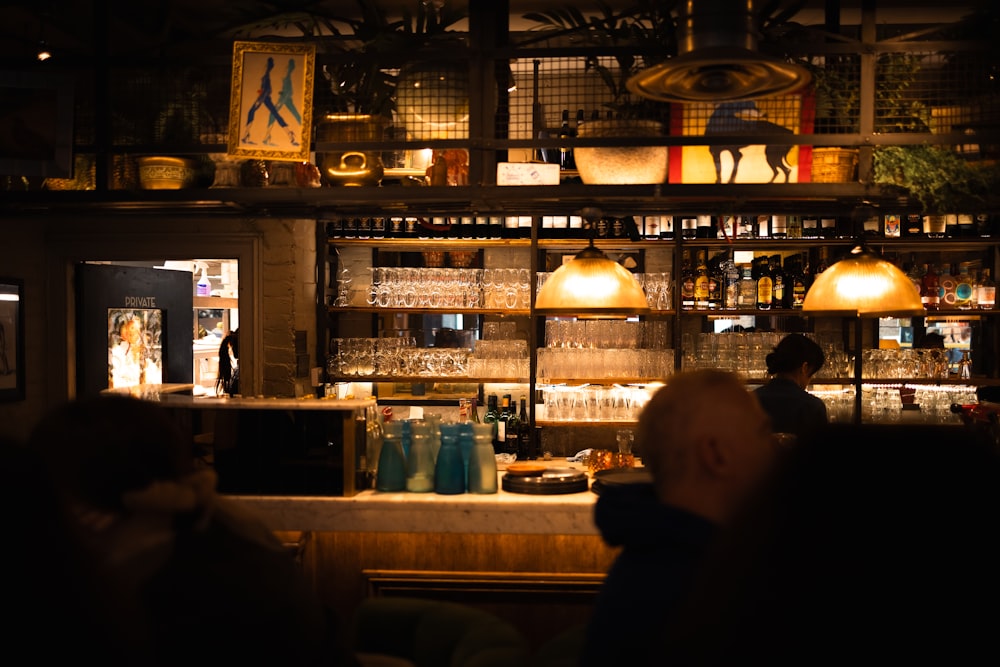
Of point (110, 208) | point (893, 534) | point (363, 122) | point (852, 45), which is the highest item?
point (852, 45)

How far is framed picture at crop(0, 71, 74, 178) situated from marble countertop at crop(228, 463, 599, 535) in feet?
5.77

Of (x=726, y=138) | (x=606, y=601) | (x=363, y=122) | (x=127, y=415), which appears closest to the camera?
(x=606, y=601)

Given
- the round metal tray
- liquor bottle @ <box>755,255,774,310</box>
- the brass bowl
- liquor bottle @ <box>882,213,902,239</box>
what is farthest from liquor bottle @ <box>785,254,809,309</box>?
the brass bowl

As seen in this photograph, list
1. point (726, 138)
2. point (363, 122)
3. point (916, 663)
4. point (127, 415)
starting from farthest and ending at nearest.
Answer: point (363, 122) → point (726, 138) → point (127, 415) → point (916, 663)

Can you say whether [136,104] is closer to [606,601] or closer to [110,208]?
[110,208]

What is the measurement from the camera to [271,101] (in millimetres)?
3730

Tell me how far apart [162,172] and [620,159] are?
6.88 ft

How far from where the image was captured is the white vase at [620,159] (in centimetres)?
376

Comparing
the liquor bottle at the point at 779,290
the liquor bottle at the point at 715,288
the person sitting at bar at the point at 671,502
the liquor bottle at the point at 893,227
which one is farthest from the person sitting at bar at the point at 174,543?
the liquor bottle at the point at 893,227

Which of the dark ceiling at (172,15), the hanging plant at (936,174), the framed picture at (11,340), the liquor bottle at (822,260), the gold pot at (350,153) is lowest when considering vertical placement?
the framed picture at (11,340)

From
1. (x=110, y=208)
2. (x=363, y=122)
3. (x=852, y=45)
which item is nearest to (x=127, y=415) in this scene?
(x=363, y=122)

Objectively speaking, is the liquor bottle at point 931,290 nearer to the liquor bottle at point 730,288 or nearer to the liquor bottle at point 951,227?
the liquor bottle at point 951,227

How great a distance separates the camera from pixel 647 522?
1761 millimetres

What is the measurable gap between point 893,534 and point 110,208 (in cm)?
408
